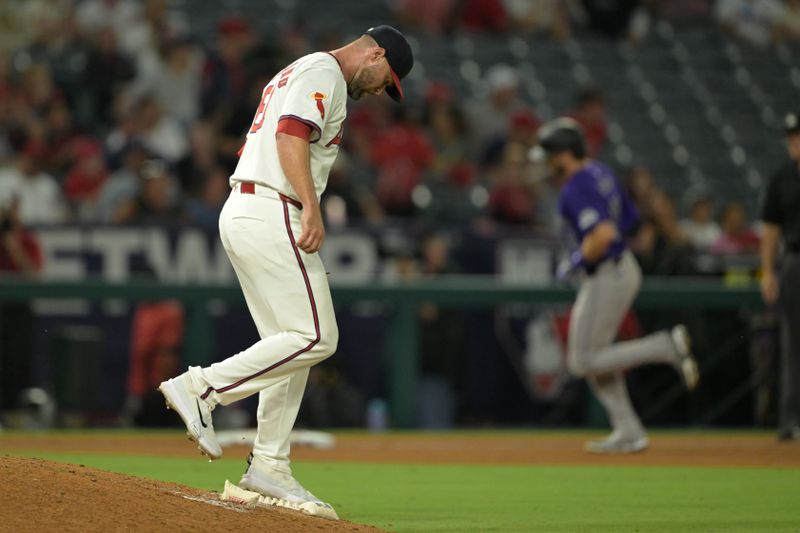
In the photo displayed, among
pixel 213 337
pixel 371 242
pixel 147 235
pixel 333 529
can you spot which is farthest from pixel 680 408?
pixel 333 529

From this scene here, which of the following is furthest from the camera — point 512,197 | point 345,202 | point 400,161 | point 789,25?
point 789,25

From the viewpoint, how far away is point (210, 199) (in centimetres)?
1296

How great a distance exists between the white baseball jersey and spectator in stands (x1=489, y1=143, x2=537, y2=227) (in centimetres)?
813

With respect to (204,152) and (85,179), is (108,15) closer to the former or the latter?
(85,179)

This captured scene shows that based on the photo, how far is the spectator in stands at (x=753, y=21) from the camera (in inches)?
787

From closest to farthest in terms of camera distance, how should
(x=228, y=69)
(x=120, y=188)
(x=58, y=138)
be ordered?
1. (x=120, y=188)
2. (x=58, y=138)
3. (x=228, y=69)

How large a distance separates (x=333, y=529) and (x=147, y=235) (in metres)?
7.75

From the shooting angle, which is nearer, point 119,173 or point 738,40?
point 119,173

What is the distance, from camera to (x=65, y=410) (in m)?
12.1

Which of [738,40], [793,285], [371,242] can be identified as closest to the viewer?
[793,285]

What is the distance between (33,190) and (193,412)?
26.5 ft

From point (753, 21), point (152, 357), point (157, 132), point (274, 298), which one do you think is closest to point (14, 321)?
point (152, 357)

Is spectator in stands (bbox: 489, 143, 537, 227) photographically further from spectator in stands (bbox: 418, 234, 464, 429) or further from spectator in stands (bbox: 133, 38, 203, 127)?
spectator in stands (bbox: 133, 38, 203, 127)

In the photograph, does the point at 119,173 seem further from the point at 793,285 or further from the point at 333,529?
the point at 333,529
